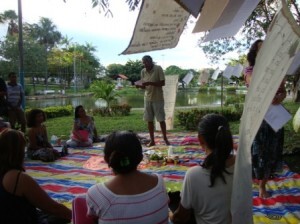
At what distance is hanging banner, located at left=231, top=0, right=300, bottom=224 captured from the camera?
3.00 ft

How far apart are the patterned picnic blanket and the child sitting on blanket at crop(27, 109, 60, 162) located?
0.11 m

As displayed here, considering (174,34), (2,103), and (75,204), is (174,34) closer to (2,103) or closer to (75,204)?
(75,204)

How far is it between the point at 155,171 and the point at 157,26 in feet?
9.19

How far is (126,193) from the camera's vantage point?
1.56 meters

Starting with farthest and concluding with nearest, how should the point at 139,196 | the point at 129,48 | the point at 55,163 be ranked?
the point at 55,163, the point at 129,48, the point at 139,196

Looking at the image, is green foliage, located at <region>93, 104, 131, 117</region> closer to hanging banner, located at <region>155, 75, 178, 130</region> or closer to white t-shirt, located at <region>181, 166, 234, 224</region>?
hanging banner, located at <region>155, 75, 178, 130</region>

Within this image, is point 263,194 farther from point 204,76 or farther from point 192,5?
point 204,76

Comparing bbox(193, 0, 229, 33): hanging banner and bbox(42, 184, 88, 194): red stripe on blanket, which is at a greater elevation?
bbox(193, 0, 229, 33): hanging banner

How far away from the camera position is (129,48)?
1.71 m

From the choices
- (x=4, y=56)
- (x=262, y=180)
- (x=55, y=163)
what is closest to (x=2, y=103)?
(x=55, y=163)

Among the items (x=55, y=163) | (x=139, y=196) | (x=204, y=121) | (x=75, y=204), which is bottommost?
(x=55, y=163)

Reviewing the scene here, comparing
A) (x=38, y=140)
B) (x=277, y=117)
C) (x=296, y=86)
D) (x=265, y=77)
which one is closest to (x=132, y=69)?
(x=296, y=86)

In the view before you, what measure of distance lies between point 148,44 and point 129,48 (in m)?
0.12

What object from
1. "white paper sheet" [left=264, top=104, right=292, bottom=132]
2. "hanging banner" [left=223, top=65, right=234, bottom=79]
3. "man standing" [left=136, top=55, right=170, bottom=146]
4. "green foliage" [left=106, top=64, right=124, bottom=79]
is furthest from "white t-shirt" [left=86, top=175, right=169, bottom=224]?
"green foliage" [left=106, top=64, right=124, bottom=79]
